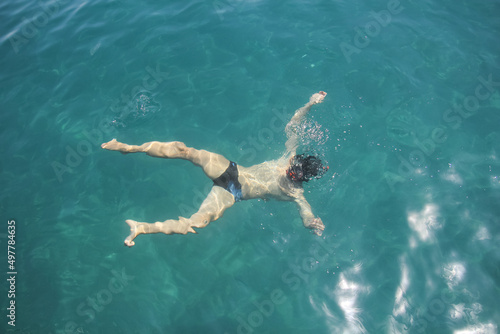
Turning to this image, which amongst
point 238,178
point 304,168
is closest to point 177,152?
point 238,178

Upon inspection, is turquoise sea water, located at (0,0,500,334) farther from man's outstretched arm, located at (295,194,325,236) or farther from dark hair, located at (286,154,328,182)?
dark hair, located at (286,154,328,182)

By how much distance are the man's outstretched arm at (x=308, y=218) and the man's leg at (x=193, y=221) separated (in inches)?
67.3

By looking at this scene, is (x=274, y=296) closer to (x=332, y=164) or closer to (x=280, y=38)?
(x=332, y=164)

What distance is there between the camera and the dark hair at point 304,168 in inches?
253

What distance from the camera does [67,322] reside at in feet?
22.2

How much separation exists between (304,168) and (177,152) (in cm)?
315

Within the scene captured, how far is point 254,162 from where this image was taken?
27.6 ft

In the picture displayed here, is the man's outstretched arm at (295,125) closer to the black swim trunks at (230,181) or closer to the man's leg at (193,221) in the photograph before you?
the black swim trunks at (230,181)

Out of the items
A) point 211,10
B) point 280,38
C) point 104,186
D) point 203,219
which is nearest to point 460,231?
point 203,219

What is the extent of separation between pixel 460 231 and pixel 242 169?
579 cm

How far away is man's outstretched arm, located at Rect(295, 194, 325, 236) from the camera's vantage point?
650cm

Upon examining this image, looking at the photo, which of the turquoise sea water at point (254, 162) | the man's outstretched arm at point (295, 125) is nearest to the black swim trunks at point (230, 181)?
the turquoise sea water at point (254, 162)

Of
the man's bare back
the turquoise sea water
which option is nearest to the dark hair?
the man's bare back

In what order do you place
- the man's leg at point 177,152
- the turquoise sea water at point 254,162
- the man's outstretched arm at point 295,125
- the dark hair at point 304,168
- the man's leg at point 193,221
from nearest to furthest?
the man's leg at point 193,221 < the dark hair at point 304,168 < the turquoise sea water at point 254,162 < the man's leg at point 177,152 < the man's outstretched arm at point 295,125
